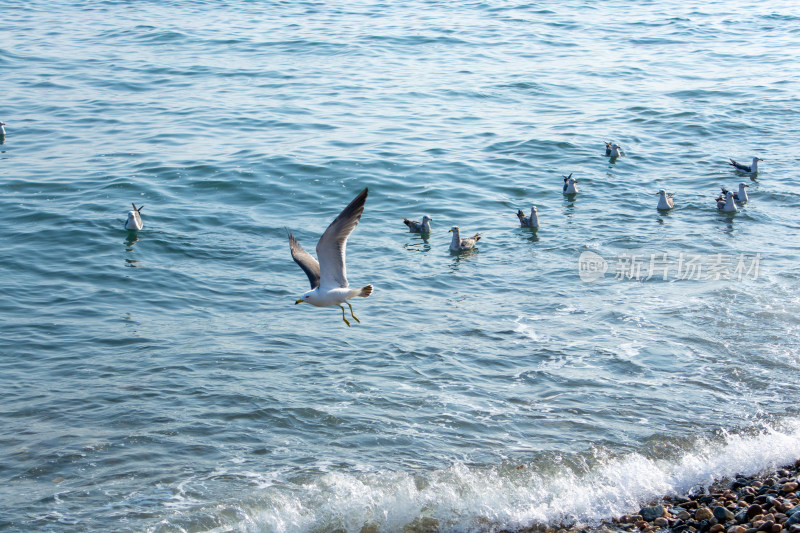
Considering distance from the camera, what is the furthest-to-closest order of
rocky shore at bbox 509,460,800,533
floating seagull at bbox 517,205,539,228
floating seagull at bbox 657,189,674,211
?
1. floating seagull at bbox 657,189,674,211
2. floating seagull at bbox 517,205,539,228
3. rocky shore at bbox 509,460,800,533

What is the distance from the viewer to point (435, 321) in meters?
13.2

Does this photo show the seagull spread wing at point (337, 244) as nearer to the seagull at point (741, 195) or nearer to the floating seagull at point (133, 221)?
the floating seagull at point (133, 221)

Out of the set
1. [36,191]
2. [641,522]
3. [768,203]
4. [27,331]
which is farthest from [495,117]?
[641,522]

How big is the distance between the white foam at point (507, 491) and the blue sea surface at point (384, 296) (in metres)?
0.03

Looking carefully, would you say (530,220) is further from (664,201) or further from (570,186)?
(664,201)

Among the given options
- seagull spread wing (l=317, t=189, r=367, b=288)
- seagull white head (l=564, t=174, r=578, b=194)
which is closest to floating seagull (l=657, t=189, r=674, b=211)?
seagull white head (l=564, t=174, r=578, b=194)

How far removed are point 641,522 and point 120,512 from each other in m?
5.03

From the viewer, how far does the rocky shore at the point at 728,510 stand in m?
7.59

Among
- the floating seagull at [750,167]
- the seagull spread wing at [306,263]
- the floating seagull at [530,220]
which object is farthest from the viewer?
the floating seagull at [750,167]

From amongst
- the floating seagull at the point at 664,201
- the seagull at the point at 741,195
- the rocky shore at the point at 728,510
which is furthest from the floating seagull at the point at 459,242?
the rocky shore at the point at 728,510

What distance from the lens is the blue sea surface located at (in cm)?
912

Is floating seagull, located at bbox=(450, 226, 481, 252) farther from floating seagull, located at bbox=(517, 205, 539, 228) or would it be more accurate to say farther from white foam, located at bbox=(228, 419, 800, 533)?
white foam, located at bbox=(228, 419, 800, 533)

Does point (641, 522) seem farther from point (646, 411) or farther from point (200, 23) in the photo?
point (200, 23)

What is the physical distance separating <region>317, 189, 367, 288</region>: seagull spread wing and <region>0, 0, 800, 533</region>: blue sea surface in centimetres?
172
